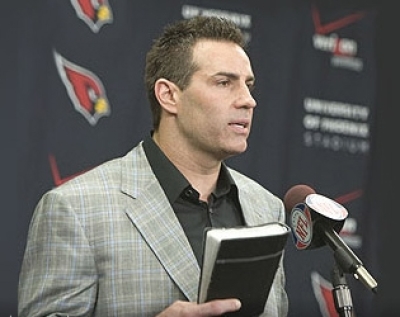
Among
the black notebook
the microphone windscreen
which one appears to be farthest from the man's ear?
the black notebook

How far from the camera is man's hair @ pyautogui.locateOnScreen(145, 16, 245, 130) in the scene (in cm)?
195

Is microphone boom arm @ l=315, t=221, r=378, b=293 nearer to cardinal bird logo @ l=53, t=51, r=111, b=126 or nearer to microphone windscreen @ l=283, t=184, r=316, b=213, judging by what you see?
microphone windscreen @ l=283, t=184, r=316, b=213

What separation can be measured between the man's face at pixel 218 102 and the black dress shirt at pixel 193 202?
7 cm

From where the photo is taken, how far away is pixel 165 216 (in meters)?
1.81

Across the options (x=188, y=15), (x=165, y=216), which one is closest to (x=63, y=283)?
(x=165, y=216)

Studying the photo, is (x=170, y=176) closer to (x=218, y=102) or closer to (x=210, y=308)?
(x=218, y=102)

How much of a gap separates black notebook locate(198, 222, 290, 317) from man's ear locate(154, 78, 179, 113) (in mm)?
491

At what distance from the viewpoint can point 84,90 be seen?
97.7 inches

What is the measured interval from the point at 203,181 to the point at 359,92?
1127 millimetres

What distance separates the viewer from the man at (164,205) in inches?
67.6

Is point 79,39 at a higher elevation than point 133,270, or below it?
higher

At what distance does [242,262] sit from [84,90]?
1.10 m

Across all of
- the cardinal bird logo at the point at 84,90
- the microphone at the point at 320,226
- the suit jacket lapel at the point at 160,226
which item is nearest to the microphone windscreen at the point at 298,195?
the microphone at the point at 320,226

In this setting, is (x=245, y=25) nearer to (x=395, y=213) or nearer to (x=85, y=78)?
(x=85, y=78)
